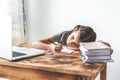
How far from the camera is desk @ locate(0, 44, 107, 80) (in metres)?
1.03

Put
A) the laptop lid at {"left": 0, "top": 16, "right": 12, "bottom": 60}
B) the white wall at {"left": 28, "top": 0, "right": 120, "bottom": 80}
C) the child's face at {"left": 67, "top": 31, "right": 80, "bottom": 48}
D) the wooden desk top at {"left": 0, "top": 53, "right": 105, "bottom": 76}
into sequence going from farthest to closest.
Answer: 1. the white wall at {"left": 28, "top": 0, "right": 120, "bottom": 80}
2. the child's face at {"left": 67, "top": 31, "right": 80, "bottom": 48}
3. the laptop lid at {"left": 0, "top": 16, "right": 12, "bottom": 60}
4. the wooden desk top at {"left": 0, "top": 53, "right": 105, "bottom": 76}

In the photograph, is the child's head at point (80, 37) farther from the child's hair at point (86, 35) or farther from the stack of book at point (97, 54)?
the stack of book at point (97, 54)

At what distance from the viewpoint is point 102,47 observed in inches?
48.4

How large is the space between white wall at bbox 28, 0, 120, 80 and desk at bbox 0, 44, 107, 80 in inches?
48.9

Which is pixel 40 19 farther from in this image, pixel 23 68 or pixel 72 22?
pixel 23 68

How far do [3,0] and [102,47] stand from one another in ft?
5.62

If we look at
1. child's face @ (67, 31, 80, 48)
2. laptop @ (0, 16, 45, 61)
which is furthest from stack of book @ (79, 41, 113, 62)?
child's face @ (67, 31, 80, 48)

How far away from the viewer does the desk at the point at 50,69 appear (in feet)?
3.37

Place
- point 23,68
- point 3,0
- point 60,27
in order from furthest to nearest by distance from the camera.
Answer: point 60,27
point 3,0
point 23,68

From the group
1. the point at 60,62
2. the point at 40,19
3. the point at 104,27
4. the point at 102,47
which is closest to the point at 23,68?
the point at 60,62

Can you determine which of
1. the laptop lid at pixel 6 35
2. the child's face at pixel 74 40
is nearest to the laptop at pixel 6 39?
the laptop lid at pixel 6 35

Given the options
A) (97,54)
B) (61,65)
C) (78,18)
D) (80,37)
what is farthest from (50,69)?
(78,18)

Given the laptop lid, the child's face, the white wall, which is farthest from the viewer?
the white wall

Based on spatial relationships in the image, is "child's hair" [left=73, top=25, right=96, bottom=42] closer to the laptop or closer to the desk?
the desk
